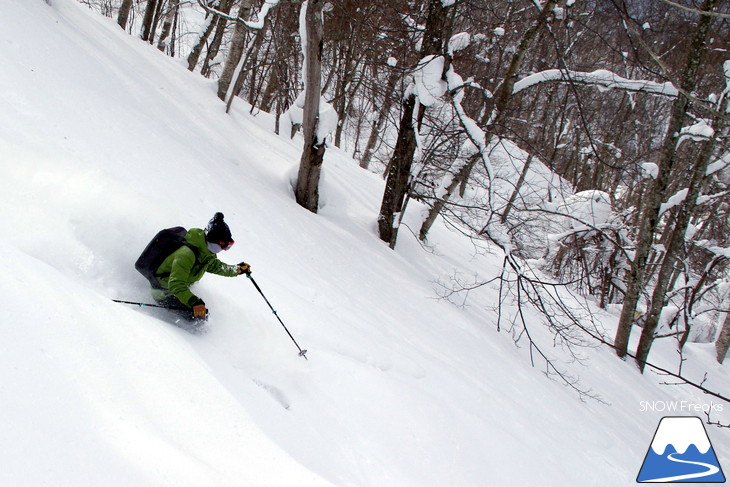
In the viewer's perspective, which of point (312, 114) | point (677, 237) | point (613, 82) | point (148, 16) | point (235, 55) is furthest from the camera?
point (148, 16)

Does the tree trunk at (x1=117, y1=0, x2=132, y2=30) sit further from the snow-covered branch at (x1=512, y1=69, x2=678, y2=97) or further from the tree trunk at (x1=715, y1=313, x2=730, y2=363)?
the tree trunk at (x1=715, y1=313, x2=730, y2=363)

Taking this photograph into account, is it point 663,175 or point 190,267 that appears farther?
point 663,175

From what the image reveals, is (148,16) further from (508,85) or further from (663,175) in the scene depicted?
(663,175)

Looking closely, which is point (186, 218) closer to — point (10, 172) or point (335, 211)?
point (10, 172)

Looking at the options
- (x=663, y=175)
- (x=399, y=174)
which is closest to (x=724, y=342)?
(x=663, y=175)

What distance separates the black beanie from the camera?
13.1 ft

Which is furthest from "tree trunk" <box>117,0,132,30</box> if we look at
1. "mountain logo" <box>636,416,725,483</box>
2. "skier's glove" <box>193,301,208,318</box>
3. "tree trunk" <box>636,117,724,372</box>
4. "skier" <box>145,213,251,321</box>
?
"mountain logo" <box>636,416,725,483</box>

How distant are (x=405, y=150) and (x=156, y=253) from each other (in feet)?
20.3

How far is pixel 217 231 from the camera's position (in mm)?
3998

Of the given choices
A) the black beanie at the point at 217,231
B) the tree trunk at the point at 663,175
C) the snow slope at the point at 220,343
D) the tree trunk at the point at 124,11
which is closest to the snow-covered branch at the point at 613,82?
the tree trunk at the point at 663,175

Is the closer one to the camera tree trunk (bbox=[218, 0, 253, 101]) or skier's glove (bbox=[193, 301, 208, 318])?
skier's glove (bbox=[193, 301, 208, 318])

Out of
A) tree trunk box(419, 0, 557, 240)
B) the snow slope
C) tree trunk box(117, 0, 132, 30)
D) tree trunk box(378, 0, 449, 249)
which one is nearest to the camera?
the snow slope

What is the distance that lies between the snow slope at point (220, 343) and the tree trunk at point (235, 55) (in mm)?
2999

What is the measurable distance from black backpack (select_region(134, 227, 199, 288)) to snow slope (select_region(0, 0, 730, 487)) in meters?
0.27
